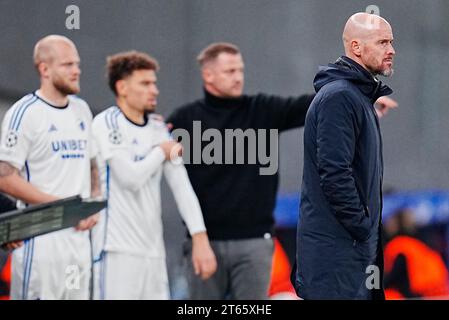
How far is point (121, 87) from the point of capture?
5551 millimetres

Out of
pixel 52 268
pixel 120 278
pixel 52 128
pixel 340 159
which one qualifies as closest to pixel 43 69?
pixel 52 128

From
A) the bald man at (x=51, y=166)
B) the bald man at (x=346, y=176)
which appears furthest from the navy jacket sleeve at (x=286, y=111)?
the bald man at (x=346, y=176)

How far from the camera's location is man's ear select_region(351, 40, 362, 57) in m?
3.90

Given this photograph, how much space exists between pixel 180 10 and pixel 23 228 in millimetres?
1367

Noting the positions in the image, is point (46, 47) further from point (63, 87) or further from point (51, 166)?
point (51, 166)

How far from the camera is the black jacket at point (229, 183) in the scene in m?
5.52

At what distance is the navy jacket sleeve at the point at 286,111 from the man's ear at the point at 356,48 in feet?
5.47

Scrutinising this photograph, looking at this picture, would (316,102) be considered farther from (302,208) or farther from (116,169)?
(116,169)

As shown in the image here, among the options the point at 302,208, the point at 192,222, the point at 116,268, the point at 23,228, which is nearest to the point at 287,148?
the point at 192,222

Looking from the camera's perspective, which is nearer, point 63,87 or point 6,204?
point 6,204

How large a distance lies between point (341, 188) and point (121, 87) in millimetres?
2130
